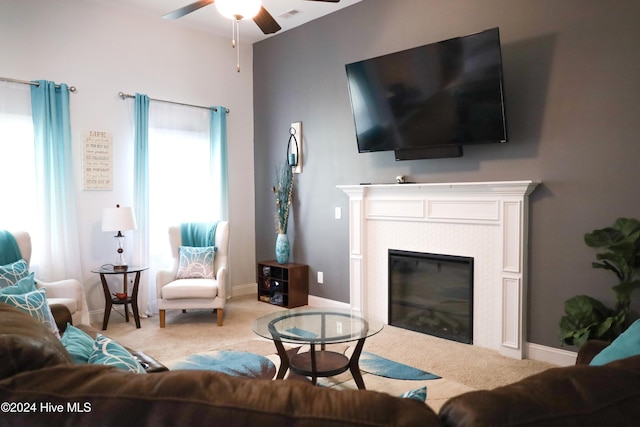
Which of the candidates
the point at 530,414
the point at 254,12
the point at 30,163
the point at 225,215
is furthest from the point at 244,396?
the point at 225,215

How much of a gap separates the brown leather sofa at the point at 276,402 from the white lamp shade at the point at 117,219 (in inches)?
141

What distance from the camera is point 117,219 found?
14.3 feet

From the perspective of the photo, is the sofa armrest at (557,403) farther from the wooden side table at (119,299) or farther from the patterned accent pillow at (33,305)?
the wooden side table at (119,299)

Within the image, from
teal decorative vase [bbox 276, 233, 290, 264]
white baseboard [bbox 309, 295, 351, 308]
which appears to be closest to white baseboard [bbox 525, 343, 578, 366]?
white baseboard [bbox 309, 295, 351, 308]

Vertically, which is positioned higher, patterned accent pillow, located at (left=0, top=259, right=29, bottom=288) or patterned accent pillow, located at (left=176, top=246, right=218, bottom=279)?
patterned accent pillow, located at (left=0, top=259, right=29, bottom=288)

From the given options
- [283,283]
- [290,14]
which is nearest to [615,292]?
[283,283]

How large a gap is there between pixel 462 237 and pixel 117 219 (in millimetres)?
3113

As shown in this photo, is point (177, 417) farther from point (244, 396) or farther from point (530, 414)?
point (530, 414)

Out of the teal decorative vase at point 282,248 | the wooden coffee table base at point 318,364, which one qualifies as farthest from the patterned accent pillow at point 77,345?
the teal decorative vase at point 282,248

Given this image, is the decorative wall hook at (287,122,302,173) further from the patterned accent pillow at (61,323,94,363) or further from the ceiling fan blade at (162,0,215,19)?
the patterned accent pillow at (61,323,94,363)

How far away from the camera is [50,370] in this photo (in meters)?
0.96

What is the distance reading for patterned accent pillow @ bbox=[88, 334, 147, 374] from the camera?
1533 millimetres

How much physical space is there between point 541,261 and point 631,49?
1549mm

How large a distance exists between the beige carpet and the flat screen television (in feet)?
5.29
